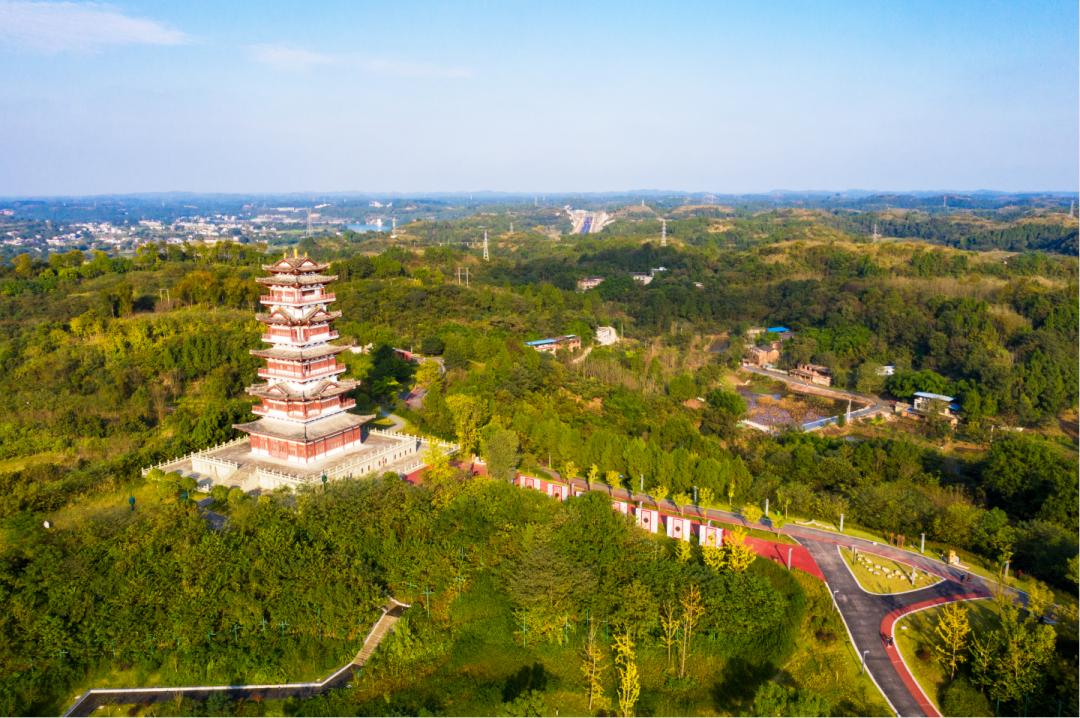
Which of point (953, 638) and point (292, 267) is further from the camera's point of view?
point (292, 267)

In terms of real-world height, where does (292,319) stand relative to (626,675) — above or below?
above

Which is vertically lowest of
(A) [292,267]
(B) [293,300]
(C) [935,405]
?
(C) [935,405]

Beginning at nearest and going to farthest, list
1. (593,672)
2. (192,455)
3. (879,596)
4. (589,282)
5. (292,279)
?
(593,672) < (879,596) < (292,279) < (192,455) < (589,282)

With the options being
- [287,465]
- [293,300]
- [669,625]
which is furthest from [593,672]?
[293,300]

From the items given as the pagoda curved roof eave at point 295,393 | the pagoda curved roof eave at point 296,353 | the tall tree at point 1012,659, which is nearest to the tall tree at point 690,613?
the tall tree at point 1012,659

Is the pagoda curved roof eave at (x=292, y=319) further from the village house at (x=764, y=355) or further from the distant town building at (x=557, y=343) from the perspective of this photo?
the village house at (x=764, y=355)

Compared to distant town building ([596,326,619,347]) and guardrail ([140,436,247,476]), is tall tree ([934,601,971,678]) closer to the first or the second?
guardrail ([140,436,247,476])

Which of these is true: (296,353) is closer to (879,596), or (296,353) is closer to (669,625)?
(669,625)

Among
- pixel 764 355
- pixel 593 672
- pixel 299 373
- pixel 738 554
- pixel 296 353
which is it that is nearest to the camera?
pixel 593 672
